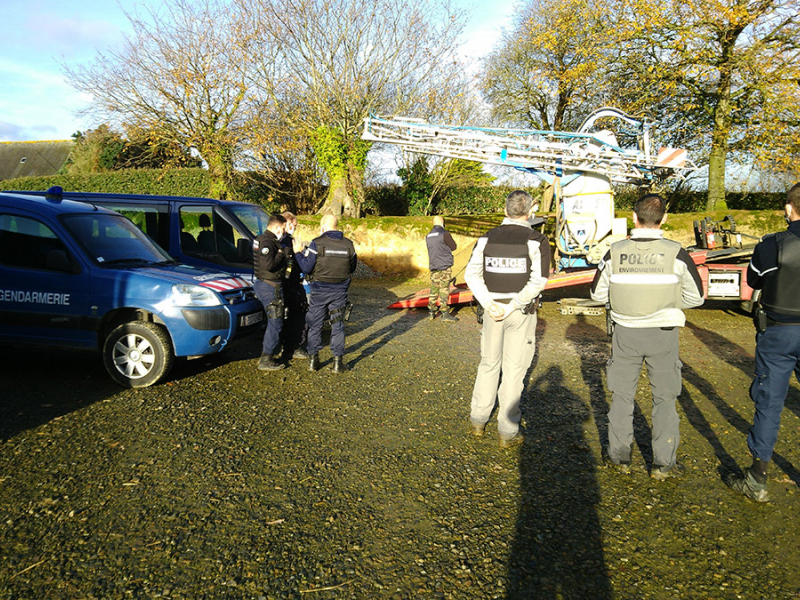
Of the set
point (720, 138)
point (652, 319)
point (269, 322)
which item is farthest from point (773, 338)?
point (720, 138)

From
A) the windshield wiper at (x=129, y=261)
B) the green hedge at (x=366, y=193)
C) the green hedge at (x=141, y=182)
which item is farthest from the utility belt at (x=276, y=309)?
the green hedge at (x=141, y=182)

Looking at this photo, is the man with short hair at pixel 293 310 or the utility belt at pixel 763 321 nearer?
the utility belt at pixel 763 321

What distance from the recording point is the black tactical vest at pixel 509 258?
4301 millimetres

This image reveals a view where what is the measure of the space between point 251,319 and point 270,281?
50 cm

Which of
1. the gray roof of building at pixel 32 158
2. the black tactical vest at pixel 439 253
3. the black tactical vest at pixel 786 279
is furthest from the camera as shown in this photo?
the gray roof of building at pixel 32 158

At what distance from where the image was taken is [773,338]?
3.64m

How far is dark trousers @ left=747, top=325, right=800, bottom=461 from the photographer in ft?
11.8

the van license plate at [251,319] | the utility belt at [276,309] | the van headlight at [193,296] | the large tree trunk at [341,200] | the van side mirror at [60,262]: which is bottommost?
the van license plate at [251,319]

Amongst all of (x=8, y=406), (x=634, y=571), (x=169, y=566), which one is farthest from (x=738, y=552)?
(x=8, y=406)

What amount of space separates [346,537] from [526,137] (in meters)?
9.41

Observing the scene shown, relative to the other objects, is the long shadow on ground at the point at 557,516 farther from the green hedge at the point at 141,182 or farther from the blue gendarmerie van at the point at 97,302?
the green hedge at the point at 141,182

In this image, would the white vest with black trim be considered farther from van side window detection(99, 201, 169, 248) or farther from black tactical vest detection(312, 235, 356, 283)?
van side window detection(99, 201, 169, 248)

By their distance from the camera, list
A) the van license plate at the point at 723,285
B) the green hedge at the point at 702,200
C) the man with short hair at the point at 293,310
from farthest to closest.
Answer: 1. the green hedge at the point at 702,200
2. the van license plate at the point at 723,285
3. the man with short hair at the point at 293,310

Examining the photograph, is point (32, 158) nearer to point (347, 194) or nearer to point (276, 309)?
point (347, 194)
